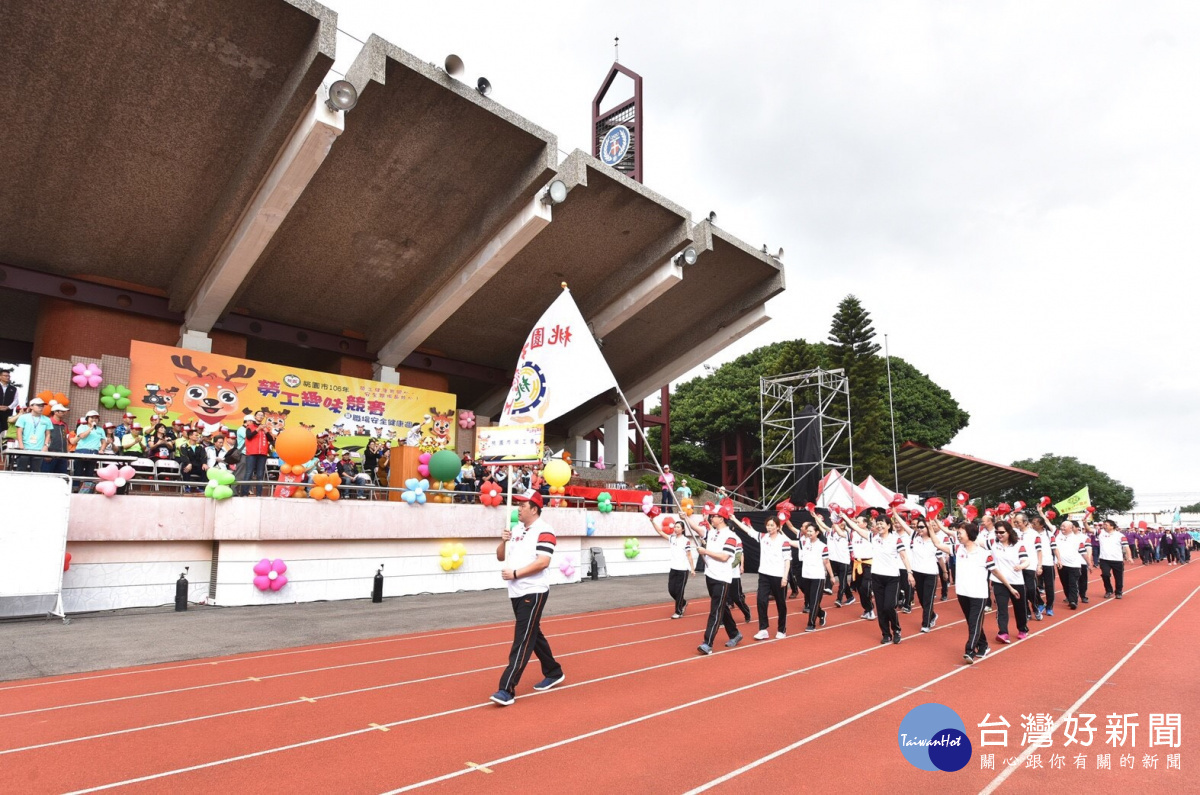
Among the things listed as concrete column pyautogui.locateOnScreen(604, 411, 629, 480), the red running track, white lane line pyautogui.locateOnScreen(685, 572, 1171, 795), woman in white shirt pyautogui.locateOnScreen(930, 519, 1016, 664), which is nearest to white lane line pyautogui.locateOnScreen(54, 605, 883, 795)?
the red running track

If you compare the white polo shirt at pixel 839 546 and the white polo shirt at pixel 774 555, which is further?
the white polo shirt at pixel 839 546

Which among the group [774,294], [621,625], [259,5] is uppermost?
[259,5]

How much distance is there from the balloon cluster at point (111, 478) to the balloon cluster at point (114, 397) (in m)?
5.32

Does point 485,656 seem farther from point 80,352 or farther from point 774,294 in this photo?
point 774,294

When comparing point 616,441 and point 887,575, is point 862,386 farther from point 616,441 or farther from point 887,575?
point 887,575

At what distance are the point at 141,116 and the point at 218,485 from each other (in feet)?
25.2

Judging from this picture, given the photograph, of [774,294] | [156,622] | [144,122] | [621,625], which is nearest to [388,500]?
[156,622]

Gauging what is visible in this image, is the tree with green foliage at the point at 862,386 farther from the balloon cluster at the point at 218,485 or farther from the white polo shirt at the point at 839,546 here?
the balloon cluster at the point at 218,485

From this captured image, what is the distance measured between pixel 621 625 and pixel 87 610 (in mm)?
8531

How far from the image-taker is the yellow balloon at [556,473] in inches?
629

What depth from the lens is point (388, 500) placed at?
1568 cm


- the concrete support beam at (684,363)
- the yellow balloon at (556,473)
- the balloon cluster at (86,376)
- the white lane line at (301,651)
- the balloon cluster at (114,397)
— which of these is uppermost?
the concrete support beam at (684,363)

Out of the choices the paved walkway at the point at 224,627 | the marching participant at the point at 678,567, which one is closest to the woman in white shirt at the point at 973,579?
the marching participant at the point at 678,567

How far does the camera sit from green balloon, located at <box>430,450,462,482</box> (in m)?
16.1
